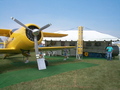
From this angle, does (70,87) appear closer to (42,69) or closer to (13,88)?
(13,88)

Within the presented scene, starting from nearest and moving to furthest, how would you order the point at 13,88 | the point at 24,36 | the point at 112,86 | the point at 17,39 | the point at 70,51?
the point at 13,88 → the point at 112,86 → the point at 24,36 → the point at 17,39 → the point at 70,51

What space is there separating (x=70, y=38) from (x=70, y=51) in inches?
97.8

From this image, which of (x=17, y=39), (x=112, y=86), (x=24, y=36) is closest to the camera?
(x=112, y=86)

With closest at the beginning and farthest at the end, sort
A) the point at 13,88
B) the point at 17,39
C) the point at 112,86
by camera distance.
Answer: the point at 13,88
the point at 112,86
the point at 17,39

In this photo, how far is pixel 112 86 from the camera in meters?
3.44

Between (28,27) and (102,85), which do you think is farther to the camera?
(28,27)

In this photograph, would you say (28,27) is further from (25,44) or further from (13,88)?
(13,88)

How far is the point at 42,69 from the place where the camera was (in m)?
5.71

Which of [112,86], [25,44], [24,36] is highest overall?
[24,36]

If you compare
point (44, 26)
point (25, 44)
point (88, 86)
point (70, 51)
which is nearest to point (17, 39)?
point (25, 44)

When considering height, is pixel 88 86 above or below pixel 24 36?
below

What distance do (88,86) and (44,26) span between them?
3488mm

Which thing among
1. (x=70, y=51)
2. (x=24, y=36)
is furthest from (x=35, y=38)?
(x=70, y=51)

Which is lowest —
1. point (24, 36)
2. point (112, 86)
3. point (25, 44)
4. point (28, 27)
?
point (112, 86)
